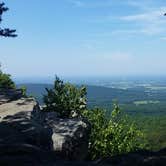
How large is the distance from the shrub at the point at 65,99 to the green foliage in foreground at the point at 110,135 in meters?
2.19

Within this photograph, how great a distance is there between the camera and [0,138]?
19.5 metres

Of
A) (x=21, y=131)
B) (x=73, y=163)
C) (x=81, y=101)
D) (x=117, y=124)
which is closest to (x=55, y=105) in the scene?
(x=81, y=101)

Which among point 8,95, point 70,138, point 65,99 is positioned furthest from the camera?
point 65,99

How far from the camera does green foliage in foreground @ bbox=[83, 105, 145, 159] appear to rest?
2156 inches

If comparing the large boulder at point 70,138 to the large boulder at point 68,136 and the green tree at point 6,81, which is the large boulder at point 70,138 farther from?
the green tree at point 6,81

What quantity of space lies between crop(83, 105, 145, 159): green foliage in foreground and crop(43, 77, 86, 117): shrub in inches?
86.1

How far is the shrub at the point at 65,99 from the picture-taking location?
166 ft

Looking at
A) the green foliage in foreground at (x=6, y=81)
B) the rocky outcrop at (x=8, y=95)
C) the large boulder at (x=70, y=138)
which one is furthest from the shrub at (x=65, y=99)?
the large boulder at (x=70, y=138)

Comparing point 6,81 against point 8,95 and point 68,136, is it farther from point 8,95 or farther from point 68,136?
point 68,136

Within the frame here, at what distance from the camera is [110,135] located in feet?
196

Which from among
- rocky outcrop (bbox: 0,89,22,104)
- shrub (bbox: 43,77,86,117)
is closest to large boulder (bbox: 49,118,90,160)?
rocky outcrop (bbox: 0,89,22,104)

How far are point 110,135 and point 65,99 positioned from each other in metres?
8.75

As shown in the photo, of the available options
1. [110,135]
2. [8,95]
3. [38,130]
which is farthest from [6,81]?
[38,130]

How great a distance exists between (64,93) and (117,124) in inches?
402
